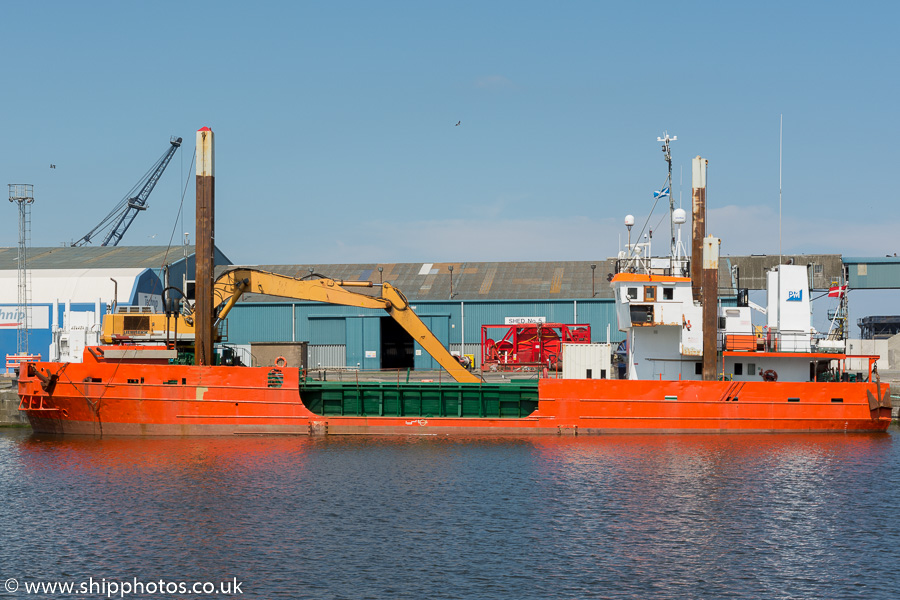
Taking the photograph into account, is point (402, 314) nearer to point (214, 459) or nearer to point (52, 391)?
point (214, 459)

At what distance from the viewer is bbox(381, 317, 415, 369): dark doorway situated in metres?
56.4

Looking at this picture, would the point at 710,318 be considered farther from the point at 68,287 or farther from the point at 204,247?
the point at 68,287

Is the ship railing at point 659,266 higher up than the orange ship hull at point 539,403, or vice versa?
the ship railing at point 659,266

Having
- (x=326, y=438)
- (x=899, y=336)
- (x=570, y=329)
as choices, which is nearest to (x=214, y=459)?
(x=326, y=438)

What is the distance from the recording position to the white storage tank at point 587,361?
112 feet

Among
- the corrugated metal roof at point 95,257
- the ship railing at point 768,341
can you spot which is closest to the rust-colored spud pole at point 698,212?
the ship railing at point 768,341

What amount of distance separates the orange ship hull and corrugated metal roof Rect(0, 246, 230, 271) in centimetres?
2417

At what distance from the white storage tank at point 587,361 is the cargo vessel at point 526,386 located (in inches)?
49.1

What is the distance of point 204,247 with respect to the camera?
33.8 metres

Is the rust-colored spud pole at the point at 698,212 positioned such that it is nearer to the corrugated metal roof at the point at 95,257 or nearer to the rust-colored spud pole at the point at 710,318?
the rust-colored spud pole at the point at 710,318

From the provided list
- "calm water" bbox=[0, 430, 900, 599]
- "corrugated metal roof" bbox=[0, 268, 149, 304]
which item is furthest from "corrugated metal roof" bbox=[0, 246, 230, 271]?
"calm water" bbox=[0, 430, 900, 599]

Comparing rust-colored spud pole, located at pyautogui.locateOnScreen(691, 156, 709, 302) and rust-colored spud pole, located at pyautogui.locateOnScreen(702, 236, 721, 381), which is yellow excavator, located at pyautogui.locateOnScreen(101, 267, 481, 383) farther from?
rust-colored spud pole, located at pyautogui.locateOnScreen(691, 156, 709, 302)

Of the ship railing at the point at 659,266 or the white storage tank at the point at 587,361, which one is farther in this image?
the ship railing at the point at 659,266
